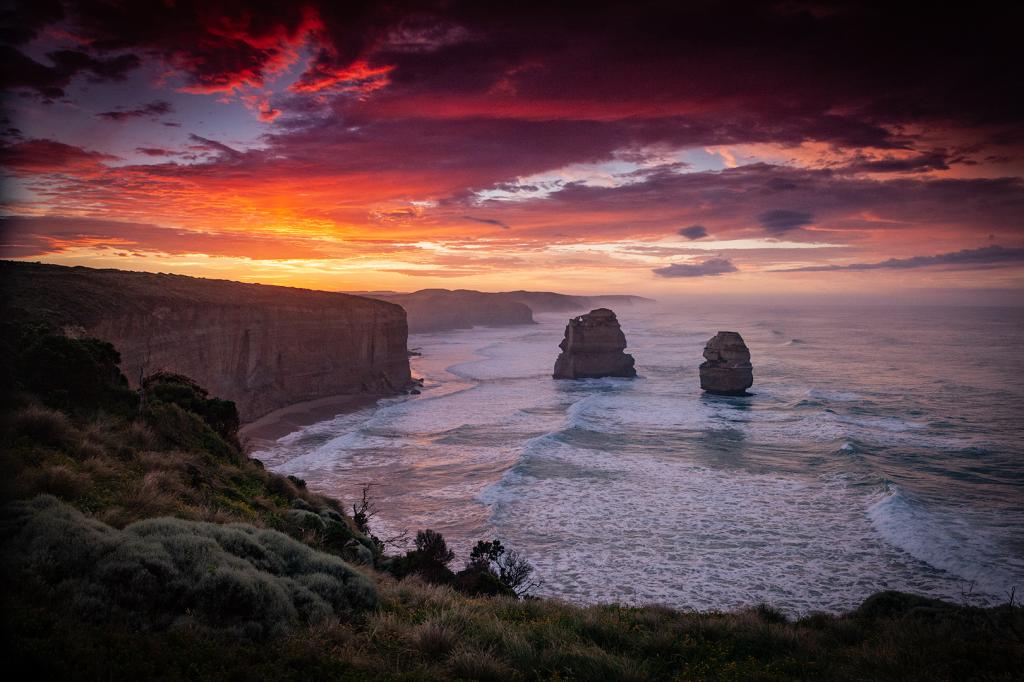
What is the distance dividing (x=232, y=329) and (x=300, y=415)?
318 inches

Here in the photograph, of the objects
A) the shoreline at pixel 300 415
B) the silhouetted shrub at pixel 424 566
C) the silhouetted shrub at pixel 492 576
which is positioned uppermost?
the silhouetted shrub at pixel 424 566

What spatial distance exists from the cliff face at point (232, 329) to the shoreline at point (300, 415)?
32.4 inches

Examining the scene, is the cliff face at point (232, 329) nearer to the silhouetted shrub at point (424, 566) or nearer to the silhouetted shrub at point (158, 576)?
the silhouetted shrub at point (424, 566)

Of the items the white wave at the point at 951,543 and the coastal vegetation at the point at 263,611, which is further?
the white wave at the point at 951,543

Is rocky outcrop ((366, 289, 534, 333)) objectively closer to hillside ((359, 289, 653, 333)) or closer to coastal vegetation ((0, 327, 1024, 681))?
hillside ((359, 289, 653, 333))

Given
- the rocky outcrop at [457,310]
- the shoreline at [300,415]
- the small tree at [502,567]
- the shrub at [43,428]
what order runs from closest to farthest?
the shrub at [43,428], the small tree at [502,567], the shoreline at [300,415], the rocky outcrop at [457,310]

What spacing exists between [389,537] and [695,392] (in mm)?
38333

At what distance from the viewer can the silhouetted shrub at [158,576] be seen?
6.20 m

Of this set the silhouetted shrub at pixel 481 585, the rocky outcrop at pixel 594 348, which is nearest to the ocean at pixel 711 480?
the rocky outcrop at pixel 594 348

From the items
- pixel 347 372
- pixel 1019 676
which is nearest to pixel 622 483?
pixel 1019 676

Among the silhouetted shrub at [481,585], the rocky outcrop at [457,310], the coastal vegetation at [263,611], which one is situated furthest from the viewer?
the rocky outcrop at [457,310]

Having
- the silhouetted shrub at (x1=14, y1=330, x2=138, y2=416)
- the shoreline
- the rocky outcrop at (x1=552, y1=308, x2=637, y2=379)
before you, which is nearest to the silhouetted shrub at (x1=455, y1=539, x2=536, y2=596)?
the silhouetted shrub at (x1=14, y1=330, x2=138, y2=416)

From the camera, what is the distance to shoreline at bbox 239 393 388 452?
3850 cm

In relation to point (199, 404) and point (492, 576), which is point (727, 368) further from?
point (199, 404)
